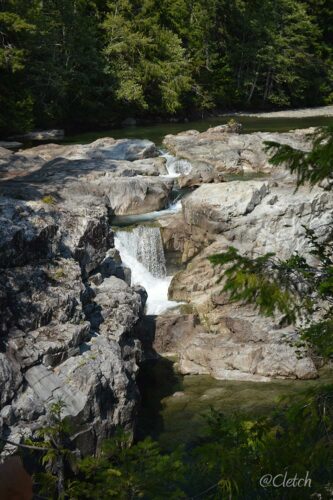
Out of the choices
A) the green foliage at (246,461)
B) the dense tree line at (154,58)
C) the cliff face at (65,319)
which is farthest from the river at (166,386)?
the dense tree line at (154,58)

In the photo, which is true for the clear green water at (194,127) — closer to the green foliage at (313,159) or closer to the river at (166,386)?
the river at (166,386)

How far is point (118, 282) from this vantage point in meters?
14.5

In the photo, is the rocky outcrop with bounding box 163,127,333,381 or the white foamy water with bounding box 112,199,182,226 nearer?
the rocky outcrop with bounding box 163,127,333,381

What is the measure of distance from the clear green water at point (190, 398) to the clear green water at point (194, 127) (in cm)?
1746

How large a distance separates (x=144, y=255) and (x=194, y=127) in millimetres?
20509

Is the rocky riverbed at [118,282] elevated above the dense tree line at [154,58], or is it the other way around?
the dense tree line at [154,58]

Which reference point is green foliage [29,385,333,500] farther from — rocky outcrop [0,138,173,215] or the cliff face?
rocky outcrop [0,138,173,215]

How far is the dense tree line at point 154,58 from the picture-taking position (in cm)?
3103

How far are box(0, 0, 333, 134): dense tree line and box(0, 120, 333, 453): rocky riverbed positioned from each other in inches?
404

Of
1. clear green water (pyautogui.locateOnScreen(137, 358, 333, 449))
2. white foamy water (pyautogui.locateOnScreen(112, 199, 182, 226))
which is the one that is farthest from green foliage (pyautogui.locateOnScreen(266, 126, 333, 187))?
white foamy water (pyautogui.locateOnScreen(112, 199, 182, 226))

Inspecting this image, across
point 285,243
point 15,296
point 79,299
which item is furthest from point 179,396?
point 285,243

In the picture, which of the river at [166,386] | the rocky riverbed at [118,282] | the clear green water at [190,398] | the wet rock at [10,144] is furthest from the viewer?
the wet rock at [10,144]

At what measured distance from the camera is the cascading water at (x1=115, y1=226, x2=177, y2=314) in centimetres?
1744

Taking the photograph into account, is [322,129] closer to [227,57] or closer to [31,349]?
[31,349]
